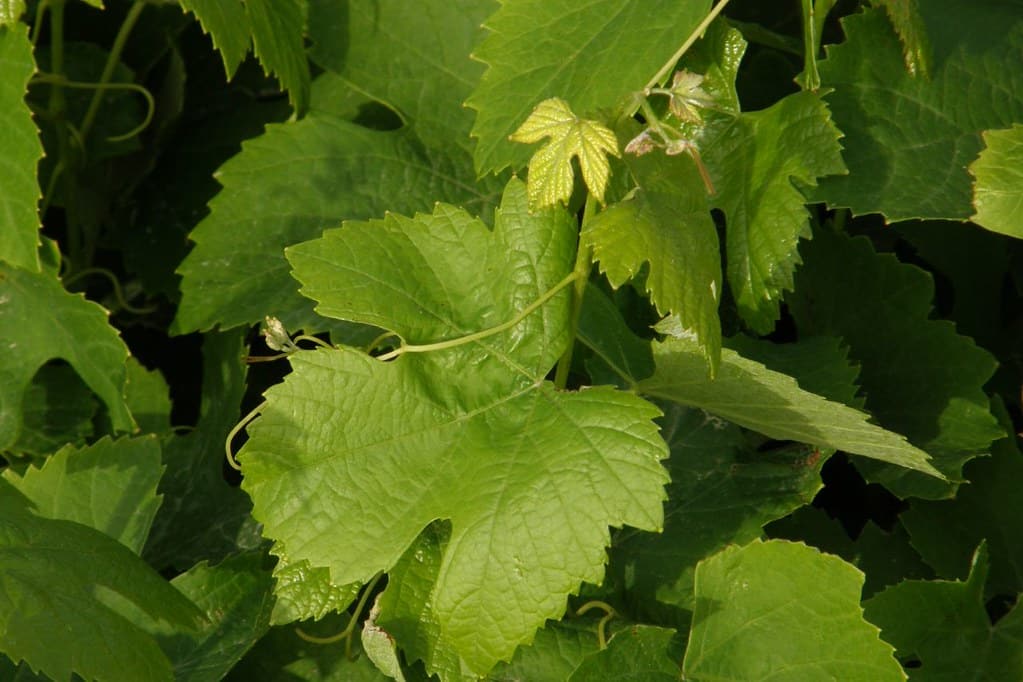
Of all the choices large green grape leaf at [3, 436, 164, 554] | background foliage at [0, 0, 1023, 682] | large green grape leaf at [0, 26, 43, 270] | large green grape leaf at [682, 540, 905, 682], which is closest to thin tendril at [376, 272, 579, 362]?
background foliage at [0, 0, 1023, 682]

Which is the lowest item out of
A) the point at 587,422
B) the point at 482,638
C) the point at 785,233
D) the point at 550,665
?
the point at 550,665

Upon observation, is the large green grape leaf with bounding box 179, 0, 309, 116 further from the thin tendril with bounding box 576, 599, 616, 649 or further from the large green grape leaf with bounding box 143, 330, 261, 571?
the thin tendril with bounding box 576, 599, 616, 649

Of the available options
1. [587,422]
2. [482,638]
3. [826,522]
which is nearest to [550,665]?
[482,638]

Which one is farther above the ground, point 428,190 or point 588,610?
point 428,190

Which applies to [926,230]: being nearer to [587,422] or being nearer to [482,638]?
[587,422]

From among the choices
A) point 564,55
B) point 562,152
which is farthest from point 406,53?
point 562,152

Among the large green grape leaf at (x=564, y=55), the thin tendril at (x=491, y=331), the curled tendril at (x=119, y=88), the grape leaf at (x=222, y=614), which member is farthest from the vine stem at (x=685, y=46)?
the curled tendril at (x=119, y=88)
